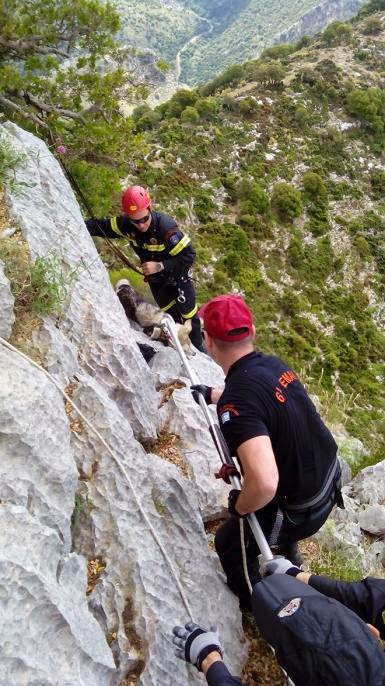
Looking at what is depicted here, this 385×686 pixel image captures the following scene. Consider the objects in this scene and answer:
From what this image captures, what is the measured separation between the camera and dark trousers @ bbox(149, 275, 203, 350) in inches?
415

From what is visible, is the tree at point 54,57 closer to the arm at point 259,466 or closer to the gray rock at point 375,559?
the arm at point 259,466

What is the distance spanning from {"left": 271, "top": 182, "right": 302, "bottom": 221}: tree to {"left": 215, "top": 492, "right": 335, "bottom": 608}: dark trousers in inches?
1882

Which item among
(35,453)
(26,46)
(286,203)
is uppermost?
(26,46)

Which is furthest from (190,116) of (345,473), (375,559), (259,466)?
(259,466)

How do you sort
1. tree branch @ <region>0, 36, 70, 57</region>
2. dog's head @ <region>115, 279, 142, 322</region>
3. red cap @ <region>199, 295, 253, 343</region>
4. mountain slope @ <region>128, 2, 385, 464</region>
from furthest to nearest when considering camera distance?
mountain slope @ <region>128, 2, 385, 464</region>
tree branch @ <region>0, 36, 70, 57</region>
dog's head @ <region>115, 279, 142, 322</region>
red cap @ <region>199, 295, 253, 343</region>

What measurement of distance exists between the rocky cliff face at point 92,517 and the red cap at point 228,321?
156 centimetres

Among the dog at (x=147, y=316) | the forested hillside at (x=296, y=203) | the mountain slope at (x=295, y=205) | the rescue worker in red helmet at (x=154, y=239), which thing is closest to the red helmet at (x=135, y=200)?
the rescue worker in red helmet at (x=154, y=239)

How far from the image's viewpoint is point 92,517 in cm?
468

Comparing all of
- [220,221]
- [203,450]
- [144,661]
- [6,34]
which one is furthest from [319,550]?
[220,221]

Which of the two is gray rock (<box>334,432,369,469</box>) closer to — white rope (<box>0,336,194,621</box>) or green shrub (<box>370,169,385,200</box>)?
white rope (<box>0,336,194,621</box>)

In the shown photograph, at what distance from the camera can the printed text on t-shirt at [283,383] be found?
4.49 metres

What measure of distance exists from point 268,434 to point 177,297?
6.67 metres

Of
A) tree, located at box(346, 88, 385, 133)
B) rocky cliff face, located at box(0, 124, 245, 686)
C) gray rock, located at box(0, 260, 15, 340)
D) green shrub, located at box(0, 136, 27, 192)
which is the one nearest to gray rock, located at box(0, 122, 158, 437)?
rocky cliff face, located at box(0, 124, 245, 686)

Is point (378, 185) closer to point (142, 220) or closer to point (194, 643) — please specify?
point (142, 220)
